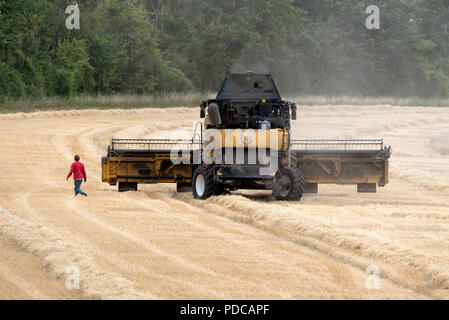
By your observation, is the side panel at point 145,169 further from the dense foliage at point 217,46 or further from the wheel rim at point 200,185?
the dense foliage at point 217,46

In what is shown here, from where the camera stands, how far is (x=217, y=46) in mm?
85000

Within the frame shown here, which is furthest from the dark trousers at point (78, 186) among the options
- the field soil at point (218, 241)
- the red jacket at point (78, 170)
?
the field soil at point (218, 241)

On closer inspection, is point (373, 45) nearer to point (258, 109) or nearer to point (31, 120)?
point (31, 120)

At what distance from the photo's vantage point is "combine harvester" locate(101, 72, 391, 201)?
2117 centimetres

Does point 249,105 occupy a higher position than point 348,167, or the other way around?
point 249,105

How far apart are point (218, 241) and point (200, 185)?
20.6 ft

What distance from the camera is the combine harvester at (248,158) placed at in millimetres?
21172

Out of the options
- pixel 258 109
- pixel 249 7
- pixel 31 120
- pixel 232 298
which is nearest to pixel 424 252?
pixel 232 298

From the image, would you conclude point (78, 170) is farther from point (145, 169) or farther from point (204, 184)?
point (204, 184)

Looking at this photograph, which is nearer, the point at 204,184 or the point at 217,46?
the point at 204,184

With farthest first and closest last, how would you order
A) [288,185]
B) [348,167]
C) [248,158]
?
[348,167] < [288,185] < [248,158]

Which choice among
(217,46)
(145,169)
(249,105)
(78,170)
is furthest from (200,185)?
(217,46)

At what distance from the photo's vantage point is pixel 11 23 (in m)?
60.0

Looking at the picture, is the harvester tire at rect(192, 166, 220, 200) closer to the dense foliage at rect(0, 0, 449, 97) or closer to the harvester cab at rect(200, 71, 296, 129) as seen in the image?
the harvester cab at rect(200, 71, 296, 129)
